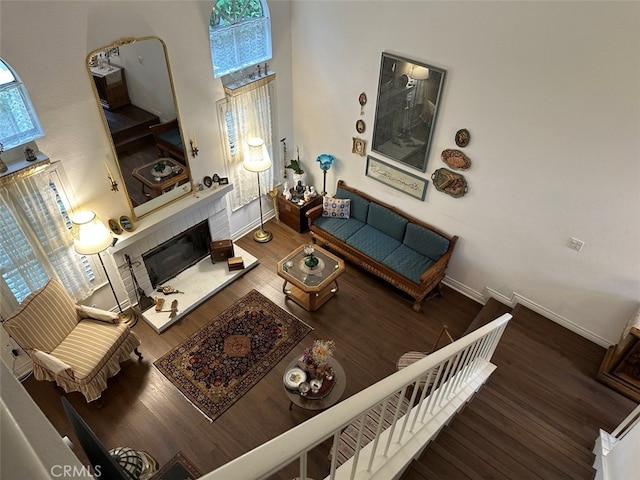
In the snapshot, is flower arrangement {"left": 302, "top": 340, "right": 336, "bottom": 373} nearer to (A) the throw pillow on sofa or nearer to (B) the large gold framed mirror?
(A) the throw pillow on sofa

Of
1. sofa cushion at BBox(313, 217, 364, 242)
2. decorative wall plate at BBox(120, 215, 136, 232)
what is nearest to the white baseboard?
sofa cushion at BBox(313, 217, 364, 242)

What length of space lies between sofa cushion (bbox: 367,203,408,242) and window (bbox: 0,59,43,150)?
407cm

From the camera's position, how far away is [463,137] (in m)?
4.93

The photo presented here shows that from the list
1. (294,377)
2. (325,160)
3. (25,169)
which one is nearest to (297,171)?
(325,160)

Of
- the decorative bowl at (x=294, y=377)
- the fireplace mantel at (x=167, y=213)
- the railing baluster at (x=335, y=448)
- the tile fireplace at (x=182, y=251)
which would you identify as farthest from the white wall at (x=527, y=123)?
the railing baluster at (x=335, y=448)

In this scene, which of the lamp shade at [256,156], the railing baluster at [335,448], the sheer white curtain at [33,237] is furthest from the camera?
the lamp shade at [256,156]

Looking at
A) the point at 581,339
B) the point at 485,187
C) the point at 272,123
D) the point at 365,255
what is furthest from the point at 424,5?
the point at 581,339

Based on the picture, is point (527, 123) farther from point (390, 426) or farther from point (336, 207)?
point (390, 426)

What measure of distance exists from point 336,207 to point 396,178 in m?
1.04

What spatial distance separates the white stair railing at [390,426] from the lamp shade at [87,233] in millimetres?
3206

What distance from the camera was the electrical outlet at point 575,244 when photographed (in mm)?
4613

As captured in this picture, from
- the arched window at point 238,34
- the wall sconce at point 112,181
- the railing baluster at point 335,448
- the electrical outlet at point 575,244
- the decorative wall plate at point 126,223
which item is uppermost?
the arched window at point 238,34

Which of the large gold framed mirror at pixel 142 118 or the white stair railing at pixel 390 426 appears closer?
the white stair railing at pixel 390 426

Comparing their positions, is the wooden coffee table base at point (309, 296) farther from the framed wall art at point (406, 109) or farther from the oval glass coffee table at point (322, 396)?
the framed wall art at point (406, 109)
